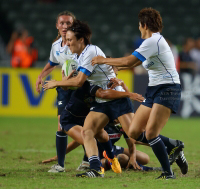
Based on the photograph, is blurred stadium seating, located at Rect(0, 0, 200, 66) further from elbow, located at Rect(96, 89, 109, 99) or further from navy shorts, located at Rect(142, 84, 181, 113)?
navy shorts, located at Rect(142, 84, 181, 113)

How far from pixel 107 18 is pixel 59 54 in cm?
1369

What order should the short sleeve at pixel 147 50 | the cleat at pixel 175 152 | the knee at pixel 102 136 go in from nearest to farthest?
the short sleeve at pixel 147 50, the cleat at pixel 175 152, the knee at pixel 102 136

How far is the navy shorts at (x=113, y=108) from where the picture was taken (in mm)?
5461

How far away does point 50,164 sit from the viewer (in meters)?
6.43

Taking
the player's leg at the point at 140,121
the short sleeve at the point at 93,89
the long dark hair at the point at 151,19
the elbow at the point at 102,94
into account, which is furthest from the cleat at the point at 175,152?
the long dark hair at the point at 151,19

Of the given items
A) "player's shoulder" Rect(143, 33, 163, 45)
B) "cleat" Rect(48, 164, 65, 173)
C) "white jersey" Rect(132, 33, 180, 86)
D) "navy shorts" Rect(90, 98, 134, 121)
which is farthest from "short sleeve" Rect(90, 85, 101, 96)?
"cleat" Rect(48, 164, 65, 173)

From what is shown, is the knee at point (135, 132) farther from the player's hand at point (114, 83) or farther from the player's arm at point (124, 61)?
the player's arm at point (124, 61)

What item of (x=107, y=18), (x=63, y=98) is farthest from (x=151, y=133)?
(x=107, y=18)

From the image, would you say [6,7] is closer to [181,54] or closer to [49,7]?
[49,7]

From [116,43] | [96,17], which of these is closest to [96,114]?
[116,43]

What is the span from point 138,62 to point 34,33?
1396 cm

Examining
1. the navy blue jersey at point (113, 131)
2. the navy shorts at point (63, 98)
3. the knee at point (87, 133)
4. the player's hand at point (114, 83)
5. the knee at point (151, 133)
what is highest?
the player's hand at point (114, 83)

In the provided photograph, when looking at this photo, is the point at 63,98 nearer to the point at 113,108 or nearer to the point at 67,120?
the point at 67,120

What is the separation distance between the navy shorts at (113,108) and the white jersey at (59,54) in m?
1.08
